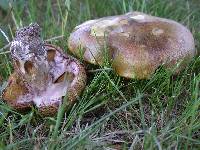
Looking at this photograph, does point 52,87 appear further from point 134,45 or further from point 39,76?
point 134,45

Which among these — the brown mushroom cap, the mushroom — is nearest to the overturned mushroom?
the brown mushroom cap

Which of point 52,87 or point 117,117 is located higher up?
point 52,87

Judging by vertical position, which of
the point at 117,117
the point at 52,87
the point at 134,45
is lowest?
the point at 117,117

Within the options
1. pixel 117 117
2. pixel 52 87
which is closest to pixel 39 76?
pixel 52 87

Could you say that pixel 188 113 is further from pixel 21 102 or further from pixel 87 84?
pixel 21 102

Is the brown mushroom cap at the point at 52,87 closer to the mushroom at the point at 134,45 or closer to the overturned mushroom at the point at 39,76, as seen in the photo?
the overturned mushroom at the point at 39,76

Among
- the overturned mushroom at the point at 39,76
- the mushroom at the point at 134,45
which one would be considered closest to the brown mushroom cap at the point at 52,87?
the overturned mushroom at the point at 39,76
